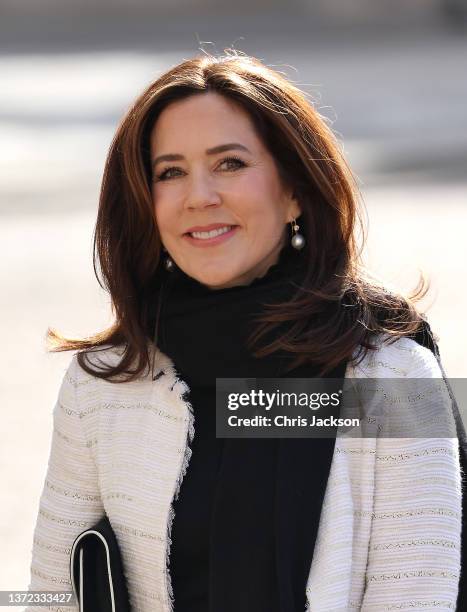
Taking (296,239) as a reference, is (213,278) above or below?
below

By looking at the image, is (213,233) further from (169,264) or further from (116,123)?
(116,123)

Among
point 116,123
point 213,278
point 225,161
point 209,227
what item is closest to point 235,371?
point 213,278

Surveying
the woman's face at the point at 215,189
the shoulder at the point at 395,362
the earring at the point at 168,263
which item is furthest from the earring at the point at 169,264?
the shoulder at the point at 395,362

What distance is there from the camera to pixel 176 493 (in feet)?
9.01

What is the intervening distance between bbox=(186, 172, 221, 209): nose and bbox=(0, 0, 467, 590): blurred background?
756mm

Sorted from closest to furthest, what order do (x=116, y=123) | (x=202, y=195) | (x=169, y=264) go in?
(x=202, y=195) → (x=169, y=264) → (x=116, y=123)

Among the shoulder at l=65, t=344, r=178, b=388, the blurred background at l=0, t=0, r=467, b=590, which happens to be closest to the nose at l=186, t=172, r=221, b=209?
the shoulder at l=65, t=344, r=178, b=388

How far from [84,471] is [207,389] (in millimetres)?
307

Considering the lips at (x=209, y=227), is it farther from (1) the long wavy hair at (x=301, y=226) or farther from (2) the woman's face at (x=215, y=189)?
(1) the long wavy hair at (x=301, y=226)

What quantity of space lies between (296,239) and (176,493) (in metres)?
0.61

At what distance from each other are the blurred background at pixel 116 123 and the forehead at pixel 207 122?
0.63 m

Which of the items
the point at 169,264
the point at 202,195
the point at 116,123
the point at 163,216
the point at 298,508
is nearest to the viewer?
the point at 298,508

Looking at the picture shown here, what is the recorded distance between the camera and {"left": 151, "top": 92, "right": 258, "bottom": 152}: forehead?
288 cm

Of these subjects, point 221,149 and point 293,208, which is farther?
point 293,208
